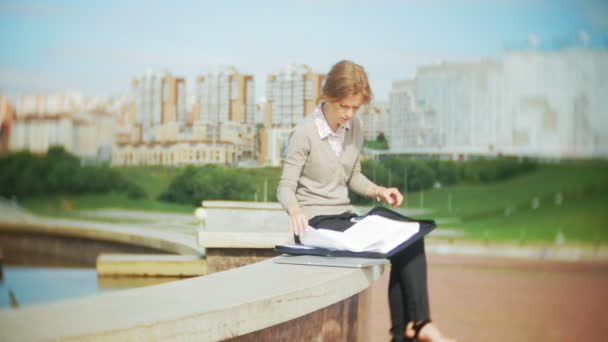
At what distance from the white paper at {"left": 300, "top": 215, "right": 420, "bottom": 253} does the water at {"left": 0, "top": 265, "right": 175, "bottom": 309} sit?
129 centimetres

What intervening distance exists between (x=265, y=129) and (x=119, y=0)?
2343mm

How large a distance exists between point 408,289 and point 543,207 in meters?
6.83

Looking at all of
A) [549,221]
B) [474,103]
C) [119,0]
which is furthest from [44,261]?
[549,221]

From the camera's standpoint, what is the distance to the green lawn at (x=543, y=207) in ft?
23.7

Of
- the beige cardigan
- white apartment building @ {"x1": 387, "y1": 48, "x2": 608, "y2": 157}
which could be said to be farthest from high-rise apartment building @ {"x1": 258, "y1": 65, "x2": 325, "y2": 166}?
white apartment building @ {"x1": 387, "y1": 48, "x2": 608, "y2": 157}

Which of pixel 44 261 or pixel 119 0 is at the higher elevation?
pixel 119 0

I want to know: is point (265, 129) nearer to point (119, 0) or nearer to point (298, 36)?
point (298, 36)

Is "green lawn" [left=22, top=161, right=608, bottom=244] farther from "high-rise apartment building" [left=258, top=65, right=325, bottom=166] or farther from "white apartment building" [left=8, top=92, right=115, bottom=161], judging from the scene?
"high-rise apartment building" [left=258, top=65, right=325, bottom=166]

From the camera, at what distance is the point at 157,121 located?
4340mm

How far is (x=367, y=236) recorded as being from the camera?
1.62m

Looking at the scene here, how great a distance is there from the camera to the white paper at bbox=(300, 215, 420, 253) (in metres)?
1.58

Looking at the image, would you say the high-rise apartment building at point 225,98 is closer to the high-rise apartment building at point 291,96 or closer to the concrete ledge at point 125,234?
the high-rise apartment building at point 291,96

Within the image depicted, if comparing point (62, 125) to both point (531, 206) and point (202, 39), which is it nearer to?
point (202, 39)

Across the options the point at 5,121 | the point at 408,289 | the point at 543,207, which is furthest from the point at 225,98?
the point at 543,207
